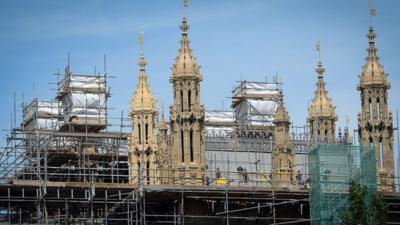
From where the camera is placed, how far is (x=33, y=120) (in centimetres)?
9731

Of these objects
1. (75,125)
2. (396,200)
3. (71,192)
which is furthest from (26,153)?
(396,200)

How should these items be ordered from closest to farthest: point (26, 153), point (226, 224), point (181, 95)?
1. point (226, 224)
2. point (181, 95)
3. point (26, 153)

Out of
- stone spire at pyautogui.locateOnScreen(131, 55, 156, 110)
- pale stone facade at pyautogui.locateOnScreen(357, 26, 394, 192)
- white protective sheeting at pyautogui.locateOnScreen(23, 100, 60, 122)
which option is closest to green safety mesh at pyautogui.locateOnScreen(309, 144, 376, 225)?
pale stone facade at pyautogui.locateOnScreen(357, 26, 394, 192)

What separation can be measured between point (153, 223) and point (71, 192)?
16.6 ft

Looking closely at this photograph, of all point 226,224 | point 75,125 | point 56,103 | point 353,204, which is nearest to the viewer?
point 353,204

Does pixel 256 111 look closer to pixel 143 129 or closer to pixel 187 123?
pixel 143 129

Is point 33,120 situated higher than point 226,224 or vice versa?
point 33,120

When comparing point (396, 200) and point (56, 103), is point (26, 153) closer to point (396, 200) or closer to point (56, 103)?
point (56, 103)

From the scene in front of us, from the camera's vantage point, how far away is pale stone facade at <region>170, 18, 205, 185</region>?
76562 millimetres

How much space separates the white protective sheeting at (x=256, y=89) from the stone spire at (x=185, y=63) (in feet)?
83.9

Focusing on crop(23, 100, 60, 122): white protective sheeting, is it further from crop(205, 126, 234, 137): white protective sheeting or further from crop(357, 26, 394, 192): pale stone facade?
crop(357, 26, 394, 192): pale stone facade

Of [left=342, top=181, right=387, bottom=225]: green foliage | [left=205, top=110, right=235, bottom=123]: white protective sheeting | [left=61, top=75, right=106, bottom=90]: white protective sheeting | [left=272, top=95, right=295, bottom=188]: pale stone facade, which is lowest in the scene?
Answer: [left=342, top=181, right=387, bottom=225]: green foliage

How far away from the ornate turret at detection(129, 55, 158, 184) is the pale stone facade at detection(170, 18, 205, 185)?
293 inches

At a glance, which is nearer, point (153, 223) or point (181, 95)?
point (153, 223)
